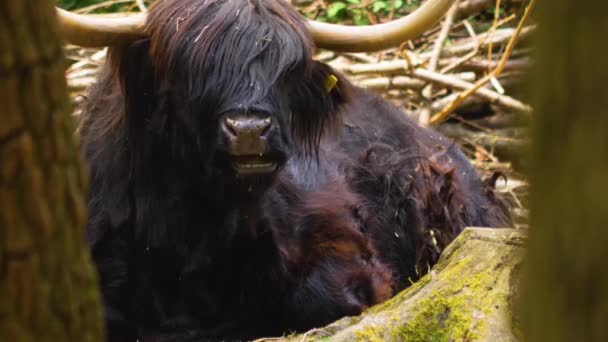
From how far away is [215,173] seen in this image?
4.60m

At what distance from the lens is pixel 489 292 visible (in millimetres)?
3500

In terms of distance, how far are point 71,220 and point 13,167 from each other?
14 cm

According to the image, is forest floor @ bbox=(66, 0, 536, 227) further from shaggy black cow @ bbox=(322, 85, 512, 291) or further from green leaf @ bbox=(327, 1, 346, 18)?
shaggy black cow @ bbox=(322, 85, 512, 291)

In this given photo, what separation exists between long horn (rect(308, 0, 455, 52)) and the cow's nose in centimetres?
99

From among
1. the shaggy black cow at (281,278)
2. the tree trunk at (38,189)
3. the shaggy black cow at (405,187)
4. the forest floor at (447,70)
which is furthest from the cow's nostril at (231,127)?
the forest floor at (447,70)

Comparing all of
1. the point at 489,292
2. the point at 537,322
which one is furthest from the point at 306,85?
the point at 537,322

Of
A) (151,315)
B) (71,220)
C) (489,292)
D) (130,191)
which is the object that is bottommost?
(151,315)

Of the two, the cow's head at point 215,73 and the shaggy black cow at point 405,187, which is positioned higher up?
the cow's head at point 215,73

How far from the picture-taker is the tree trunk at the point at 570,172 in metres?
0.92

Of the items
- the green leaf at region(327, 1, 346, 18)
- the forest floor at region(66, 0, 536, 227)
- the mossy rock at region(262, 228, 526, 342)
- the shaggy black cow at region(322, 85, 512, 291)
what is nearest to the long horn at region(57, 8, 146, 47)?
the shaggy black cow at region(322, 85, 512, 291)

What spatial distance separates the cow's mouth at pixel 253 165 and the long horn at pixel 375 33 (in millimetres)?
973

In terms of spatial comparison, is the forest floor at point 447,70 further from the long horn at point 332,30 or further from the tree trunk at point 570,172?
the tree trunk at point 570,172

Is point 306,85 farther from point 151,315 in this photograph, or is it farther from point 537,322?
point 537,322

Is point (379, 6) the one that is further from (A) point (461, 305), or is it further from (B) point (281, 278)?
(A) point (461, 305)
